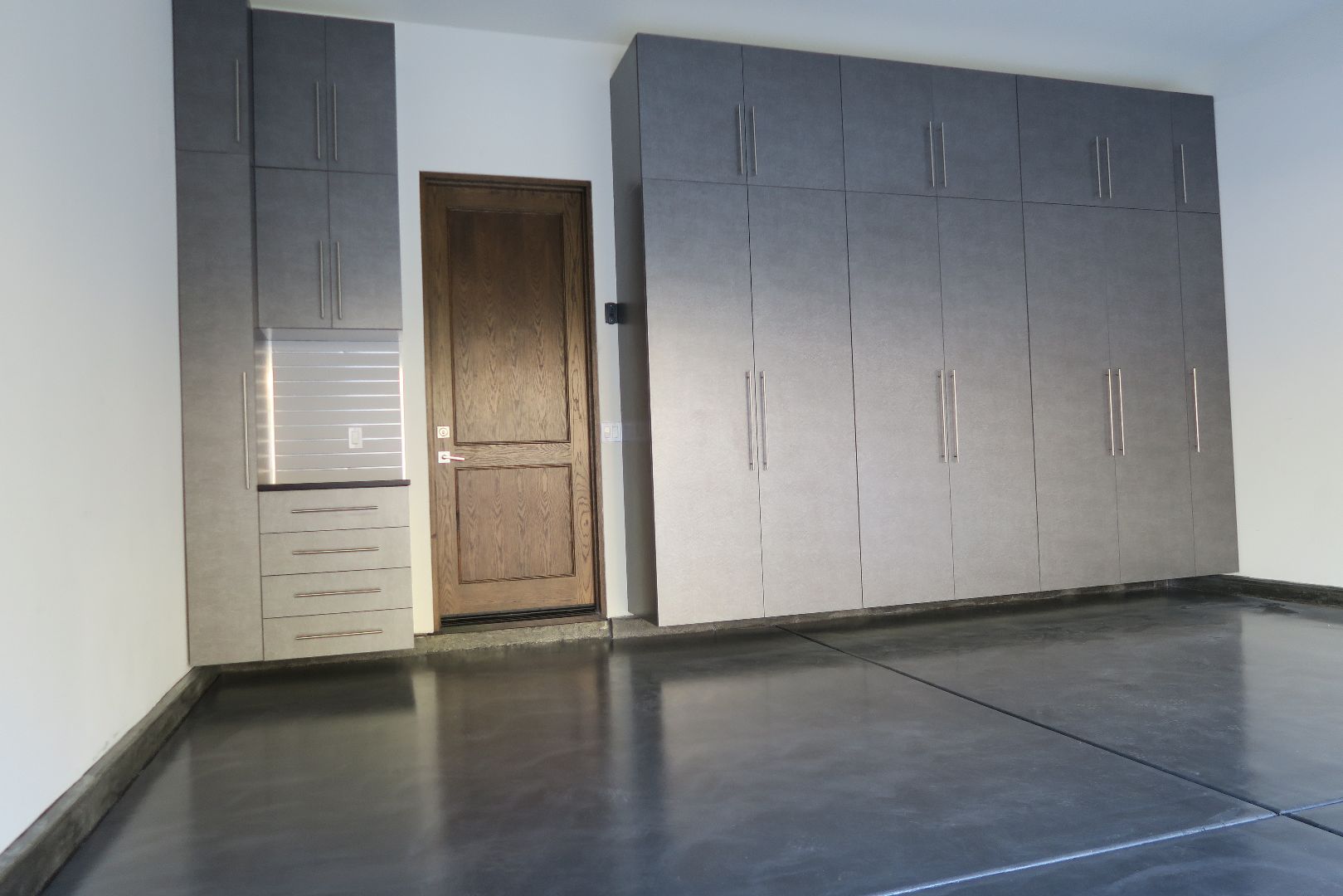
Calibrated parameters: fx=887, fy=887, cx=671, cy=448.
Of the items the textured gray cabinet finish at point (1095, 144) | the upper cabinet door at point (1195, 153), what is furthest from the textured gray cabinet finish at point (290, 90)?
the upper cabinet door at point (1195, 153)

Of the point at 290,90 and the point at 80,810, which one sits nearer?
the point at 80,810

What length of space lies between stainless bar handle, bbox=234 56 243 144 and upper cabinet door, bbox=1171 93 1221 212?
5.22 metres

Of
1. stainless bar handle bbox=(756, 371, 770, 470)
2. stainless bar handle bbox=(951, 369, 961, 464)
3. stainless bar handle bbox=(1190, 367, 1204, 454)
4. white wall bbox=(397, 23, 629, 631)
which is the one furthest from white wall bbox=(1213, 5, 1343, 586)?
white wall bbox=(397, 23, 629, 631)

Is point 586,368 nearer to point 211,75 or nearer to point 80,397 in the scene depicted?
point 211,75

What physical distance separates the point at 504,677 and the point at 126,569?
151 cm

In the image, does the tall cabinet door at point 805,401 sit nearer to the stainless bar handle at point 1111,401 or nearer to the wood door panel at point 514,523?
the wood door panel at point 514,523

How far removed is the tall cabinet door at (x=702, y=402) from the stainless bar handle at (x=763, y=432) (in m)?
0.05

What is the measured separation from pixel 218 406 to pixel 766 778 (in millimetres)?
2859

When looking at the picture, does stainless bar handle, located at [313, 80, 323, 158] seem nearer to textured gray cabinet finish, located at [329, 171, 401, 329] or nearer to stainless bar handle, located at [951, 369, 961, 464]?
textured gray cabinet finish, located at [329, 171, 401, 329]

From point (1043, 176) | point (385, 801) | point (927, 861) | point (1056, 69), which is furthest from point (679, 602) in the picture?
point (1056, 69)

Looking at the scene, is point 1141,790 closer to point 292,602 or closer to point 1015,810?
point 1015,810

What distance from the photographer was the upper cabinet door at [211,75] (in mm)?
3875

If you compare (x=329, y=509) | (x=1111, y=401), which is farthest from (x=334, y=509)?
(x=1111, y=401)

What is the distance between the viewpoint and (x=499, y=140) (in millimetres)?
4719
